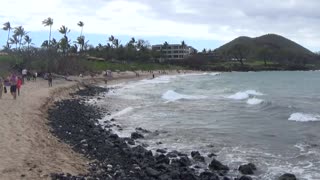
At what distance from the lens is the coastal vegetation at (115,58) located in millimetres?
61312

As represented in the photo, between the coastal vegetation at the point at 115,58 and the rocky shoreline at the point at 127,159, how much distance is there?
30.4m

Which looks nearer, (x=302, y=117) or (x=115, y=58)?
(x=302, y=117)

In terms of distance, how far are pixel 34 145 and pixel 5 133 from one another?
1793mm

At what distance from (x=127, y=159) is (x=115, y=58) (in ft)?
369

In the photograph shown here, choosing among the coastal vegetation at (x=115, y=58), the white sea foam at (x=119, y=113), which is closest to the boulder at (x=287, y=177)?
the white sea foam at (x=119, y=113)

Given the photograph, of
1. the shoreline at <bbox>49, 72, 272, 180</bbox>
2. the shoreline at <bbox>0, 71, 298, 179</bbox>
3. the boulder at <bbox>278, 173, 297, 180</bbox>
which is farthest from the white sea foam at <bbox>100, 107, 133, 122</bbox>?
the boulder at <bbox>278, 173, 297, 180</bbox>

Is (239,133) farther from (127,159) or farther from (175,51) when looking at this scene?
(175,51)

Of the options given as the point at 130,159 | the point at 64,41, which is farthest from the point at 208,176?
the point at 64,41

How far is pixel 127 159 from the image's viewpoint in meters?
14.4

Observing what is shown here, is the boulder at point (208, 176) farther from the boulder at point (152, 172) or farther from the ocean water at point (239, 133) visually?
the boulder at point (152, 172)

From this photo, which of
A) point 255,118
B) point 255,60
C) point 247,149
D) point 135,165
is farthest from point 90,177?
point 255,60

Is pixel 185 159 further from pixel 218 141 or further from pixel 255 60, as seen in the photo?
pixel 255 60

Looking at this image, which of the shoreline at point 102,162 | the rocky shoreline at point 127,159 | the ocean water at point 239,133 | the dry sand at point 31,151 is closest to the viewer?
the dry sand at point 31,151

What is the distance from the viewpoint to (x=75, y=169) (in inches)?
456
